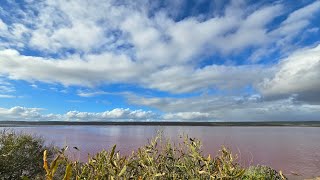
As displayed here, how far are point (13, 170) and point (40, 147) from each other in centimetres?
288

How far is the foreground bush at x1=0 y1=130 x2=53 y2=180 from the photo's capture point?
1647 centimetres

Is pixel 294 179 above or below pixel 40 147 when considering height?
below

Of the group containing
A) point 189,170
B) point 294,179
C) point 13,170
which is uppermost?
point 189,170

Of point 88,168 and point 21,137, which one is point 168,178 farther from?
point 21,137

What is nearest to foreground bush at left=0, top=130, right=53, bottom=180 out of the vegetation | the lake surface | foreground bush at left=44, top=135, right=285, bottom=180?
the lake surface

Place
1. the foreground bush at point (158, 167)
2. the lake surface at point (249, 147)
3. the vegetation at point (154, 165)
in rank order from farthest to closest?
the lake surface at point (249, 147) → the foreground bush at point (158, 167) → the vegetation at point (154, 165)

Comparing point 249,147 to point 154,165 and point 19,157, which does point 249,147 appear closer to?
point 19,157

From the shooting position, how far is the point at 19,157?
687 inches

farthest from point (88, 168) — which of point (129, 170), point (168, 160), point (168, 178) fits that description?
point (168, 160)

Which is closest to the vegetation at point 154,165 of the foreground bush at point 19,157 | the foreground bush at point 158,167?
the foreground bush at point 158,167

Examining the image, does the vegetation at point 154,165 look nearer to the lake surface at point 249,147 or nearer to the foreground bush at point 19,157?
the lake surface at point 249,147

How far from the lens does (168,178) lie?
11.2 ft

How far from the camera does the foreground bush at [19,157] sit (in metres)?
16.5

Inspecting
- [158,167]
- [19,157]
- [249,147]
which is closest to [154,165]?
[158,167]
